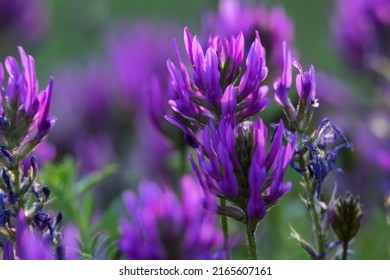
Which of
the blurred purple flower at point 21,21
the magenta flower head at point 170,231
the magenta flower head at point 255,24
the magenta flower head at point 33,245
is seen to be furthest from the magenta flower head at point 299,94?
the blurred purple flower at point 21,21

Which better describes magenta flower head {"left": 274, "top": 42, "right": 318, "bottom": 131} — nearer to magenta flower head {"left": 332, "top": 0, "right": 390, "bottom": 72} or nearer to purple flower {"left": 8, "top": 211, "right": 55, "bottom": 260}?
purple flower {"left": 8, "top": 211, "right": 55, "bottom": 260}

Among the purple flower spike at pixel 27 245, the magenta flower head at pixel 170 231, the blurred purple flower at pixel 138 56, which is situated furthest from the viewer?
the blurred purple flower at pixel 138 56

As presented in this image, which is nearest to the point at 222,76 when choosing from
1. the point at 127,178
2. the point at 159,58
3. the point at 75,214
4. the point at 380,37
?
the point at 75,214

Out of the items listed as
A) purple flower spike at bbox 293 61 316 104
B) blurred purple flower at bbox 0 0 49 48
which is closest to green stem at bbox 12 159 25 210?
purple flower spike at bbox 293 61 316 104

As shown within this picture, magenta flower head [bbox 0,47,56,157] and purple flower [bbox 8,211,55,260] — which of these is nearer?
purple flower [bbox 8,211,55,260]

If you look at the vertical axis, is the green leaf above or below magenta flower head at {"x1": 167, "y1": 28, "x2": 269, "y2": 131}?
below

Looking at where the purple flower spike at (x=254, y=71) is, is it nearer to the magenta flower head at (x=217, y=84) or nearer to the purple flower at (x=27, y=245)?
the magenta flower head at (x=217, y=84)

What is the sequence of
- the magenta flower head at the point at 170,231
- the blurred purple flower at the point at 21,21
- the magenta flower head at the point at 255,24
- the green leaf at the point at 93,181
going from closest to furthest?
1. the magenta flower head at the point at 170,231
2. the green leaf at the point at 93,181
3. the magenta flower head at the point at 255,24
4. the blurred purple flower at the point at 21,21
